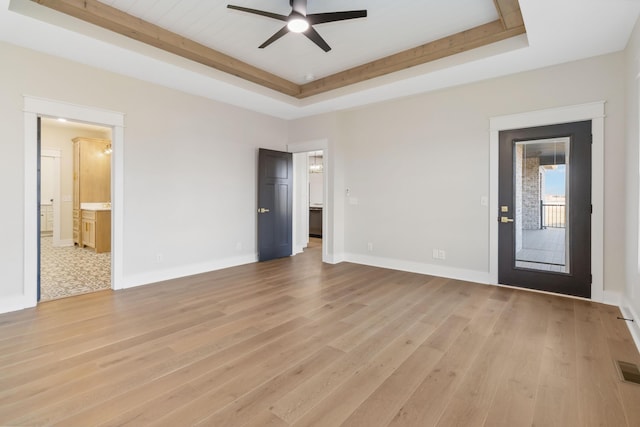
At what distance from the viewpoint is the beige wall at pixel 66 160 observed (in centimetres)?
765

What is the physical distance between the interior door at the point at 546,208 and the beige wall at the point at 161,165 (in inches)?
168

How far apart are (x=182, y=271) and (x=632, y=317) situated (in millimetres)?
5558

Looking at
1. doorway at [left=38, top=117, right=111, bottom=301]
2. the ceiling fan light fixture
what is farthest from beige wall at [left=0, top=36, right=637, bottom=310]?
doorway at [left=38, top=117, right=111, bottom=301]

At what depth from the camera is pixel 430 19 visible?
3354 mm

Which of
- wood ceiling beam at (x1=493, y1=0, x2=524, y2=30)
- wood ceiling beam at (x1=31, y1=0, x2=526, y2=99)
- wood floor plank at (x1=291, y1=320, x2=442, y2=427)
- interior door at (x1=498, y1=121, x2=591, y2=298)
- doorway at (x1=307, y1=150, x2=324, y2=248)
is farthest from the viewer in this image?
doorway at (x1=307, y1=150, x2=324, y2=248)

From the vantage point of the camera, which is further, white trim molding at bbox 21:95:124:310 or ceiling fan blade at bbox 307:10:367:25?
white trim molding at bbox 21:95:124:310

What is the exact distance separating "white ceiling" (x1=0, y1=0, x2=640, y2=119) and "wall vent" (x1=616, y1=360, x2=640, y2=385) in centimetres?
297

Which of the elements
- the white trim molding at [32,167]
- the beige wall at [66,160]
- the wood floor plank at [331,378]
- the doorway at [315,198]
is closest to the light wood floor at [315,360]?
the wood floor plank at [331,378]

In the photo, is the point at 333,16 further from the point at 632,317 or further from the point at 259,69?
the point at 632,317

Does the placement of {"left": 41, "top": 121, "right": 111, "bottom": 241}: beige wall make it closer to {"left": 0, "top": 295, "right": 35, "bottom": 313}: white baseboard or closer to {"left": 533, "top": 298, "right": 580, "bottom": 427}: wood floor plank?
{"left": 0, "top": 295, "right": 35, "bottom": 313}: white baseboard

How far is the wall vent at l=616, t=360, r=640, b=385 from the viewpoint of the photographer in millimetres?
2115

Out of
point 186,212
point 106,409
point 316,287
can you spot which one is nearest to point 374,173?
point 316,287

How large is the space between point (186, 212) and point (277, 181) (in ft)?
6.47

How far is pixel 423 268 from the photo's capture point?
5.04 meters
